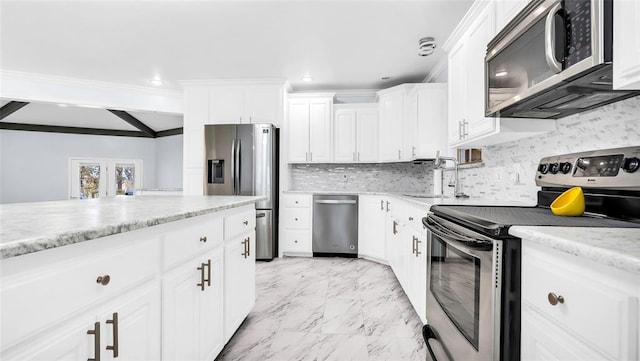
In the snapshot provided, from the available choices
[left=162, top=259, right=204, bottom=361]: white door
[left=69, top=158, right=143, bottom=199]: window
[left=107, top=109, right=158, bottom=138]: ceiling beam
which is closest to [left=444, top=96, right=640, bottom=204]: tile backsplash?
[left=162, top=259, right=204, bottom=361]: white door

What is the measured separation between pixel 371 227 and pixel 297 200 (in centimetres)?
106

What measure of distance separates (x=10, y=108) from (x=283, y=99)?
234 inches

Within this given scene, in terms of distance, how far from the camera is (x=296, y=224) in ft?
14.0

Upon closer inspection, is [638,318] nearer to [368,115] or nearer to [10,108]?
[368,115]

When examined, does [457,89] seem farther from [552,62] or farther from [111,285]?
[111,285]

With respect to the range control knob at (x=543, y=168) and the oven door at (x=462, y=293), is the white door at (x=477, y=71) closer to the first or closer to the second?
the range control knob at (x=543, y=168)

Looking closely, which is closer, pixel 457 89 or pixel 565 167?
pixel 565 167

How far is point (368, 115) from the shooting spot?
4.46m

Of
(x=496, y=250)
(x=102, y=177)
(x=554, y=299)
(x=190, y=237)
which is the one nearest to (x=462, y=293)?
(x=496, y=250)

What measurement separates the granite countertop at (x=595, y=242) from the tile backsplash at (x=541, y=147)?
2.16 ft

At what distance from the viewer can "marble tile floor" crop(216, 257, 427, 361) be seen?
6.23 feet

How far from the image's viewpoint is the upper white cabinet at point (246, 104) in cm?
433

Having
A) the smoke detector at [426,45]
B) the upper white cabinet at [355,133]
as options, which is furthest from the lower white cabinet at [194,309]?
the upper white cabinet at [355,133]

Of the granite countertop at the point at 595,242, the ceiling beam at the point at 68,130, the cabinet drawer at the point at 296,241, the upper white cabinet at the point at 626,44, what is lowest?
the cabinet drawer at the point at 296,241
